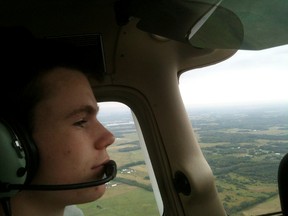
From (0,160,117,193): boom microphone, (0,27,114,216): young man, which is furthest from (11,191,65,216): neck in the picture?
(0,160,117,193): boom microphone

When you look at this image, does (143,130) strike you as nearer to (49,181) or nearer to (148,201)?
(148,201)

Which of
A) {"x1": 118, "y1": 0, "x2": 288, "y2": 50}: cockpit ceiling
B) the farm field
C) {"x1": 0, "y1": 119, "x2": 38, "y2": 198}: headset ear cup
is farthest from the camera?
the farm field

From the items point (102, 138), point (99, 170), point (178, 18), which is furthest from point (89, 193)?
point (178, 18)

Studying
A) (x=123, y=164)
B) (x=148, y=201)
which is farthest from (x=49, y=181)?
(x=148, y=201)

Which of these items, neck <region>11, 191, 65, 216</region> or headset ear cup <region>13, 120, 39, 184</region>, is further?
neck <region>11, 191, 65, 216</region>

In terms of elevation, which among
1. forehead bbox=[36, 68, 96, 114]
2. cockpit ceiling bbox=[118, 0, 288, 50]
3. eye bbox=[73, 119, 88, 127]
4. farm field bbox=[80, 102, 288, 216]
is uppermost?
cockpit ceiling bbox=[118, 0, 288, 50]

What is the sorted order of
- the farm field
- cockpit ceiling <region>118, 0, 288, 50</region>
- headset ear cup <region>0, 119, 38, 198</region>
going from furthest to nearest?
the farm field
cockpit ceiling <region>118, 0, 288, 50</region>
headset ear cup <region>0, 119, 38, 198</region>

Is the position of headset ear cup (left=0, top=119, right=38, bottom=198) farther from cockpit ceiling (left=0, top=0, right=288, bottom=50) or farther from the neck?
cockpit ceiling (left=0, top=0, right=288, bottom=50)

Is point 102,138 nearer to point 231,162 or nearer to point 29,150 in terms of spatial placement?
point 29,150
